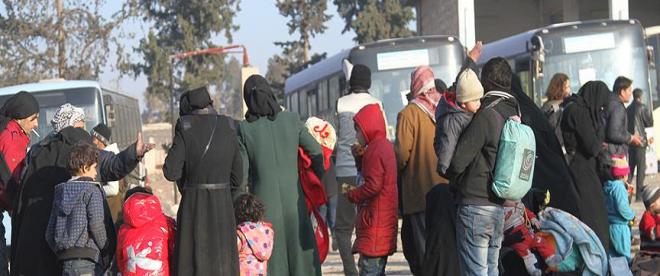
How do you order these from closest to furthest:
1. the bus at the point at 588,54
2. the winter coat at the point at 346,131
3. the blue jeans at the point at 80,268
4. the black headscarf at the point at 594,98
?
the blue jeans at the point at 80,268, the black headscarf at the point at 594,98, the winter coat at the point at 346,131, the bus at the point at 588,54

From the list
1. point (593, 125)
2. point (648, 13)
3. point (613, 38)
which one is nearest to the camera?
point (593, 125)

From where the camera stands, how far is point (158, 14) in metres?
68.3

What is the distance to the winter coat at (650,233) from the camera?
29.6 feet

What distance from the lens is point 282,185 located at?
8930mm

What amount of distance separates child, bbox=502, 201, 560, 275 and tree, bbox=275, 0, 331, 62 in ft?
196

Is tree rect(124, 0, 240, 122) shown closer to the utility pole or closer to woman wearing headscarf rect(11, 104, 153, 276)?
the utility pole

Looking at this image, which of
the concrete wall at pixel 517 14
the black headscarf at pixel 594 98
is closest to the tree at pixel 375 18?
the concrete wall at pixel 517 14

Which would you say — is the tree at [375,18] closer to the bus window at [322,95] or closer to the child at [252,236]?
the bus window at [322,95]

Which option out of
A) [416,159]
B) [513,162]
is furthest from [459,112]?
[416,159]

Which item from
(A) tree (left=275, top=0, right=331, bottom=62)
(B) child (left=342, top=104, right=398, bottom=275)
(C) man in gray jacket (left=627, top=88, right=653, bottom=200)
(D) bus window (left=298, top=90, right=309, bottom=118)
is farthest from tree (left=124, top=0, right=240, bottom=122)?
(B) child (left=342, top=104, right=398, bottom=275)

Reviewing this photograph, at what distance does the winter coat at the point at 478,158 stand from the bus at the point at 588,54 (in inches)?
615

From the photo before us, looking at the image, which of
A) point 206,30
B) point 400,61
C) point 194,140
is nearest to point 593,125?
point 194,140

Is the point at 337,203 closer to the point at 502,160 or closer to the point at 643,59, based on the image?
the point at 502,160

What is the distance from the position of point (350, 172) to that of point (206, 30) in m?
57.0
